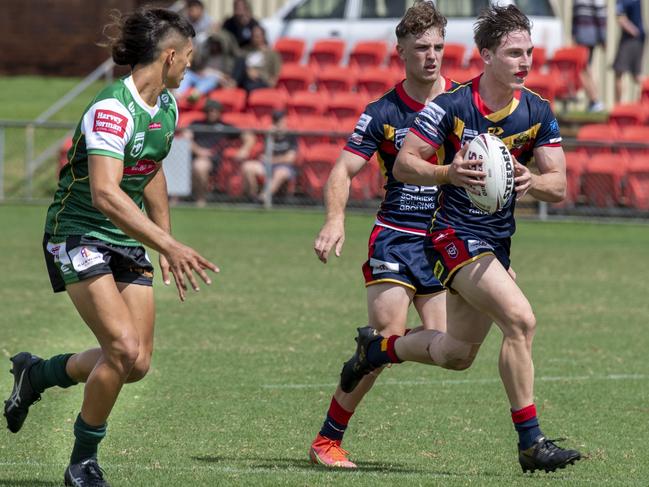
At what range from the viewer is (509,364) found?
625 centimetres

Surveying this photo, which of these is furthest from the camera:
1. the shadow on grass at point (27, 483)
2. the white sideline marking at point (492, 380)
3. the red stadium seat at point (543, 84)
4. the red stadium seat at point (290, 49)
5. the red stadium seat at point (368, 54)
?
the red stadium seat at point (290, 49)

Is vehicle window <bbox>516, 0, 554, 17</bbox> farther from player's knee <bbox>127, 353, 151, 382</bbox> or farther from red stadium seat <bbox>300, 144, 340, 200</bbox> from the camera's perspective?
player's knee <bbox>127, 353, 151, 382</bbox>

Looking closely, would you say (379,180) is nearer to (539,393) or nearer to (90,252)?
(539,393)

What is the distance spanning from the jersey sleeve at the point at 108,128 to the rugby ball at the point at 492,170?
4.98 ft

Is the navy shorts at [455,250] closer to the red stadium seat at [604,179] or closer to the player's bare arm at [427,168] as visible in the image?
the player's bare arm at [427,168]

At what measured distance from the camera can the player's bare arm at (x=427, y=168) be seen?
6129mm

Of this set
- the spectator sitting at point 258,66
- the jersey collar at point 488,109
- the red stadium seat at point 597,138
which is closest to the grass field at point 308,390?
the jersey collar at point 488,109

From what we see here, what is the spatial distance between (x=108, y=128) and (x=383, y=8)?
17351 mm

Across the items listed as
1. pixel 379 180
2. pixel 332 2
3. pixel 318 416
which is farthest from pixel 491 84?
pixel 332 2

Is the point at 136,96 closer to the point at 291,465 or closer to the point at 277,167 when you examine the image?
the point at 291,465

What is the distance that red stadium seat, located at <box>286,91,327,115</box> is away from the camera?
2072 centimetres

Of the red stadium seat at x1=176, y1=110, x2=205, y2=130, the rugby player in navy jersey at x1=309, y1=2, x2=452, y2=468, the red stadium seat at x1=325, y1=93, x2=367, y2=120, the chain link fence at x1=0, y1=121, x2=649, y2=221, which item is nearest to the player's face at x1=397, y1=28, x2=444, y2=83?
the rugby player in navy jersey at x1=309, y1=2, x2=452, y2=468

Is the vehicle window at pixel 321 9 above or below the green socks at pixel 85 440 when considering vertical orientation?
below

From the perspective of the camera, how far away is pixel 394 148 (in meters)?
7.16
